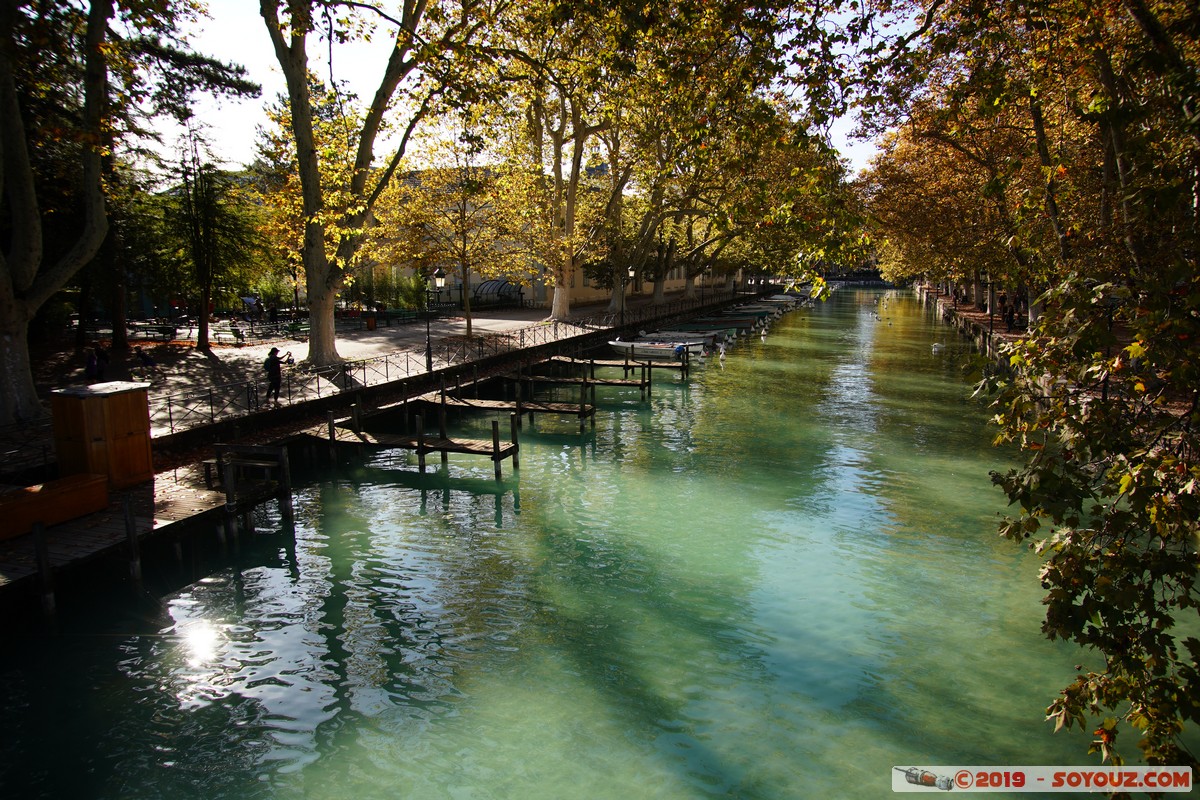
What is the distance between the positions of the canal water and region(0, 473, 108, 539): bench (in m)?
→ 1.79

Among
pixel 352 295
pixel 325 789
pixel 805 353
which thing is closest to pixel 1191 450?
pixel 325 789

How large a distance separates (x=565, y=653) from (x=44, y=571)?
7987 millimetres

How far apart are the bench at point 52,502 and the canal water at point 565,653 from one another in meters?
1.79

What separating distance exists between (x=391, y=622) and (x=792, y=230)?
28.1 feet

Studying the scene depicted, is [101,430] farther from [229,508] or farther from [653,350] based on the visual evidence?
[653,350]

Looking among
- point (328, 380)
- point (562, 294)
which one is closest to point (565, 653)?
point (328, 380)

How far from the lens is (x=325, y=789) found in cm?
827

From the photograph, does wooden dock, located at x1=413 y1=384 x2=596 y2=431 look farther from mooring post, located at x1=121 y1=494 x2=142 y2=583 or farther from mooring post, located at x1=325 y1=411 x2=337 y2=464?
mooring post, located at x1=121 y1=494 x2=142 y2=583

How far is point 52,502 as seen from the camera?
1302 centimetres

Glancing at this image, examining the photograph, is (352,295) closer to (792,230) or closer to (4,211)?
(4,211)

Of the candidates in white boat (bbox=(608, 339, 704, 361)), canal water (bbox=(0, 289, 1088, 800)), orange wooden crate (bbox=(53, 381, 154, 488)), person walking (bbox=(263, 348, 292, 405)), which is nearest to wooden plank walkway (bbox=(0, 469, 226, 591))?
orange wooden crate (bbox=(53, 381, 154, 488))

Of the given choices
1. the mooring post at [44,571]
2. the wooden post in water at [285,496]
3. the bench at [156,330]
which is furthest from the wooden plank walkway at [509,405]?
the bench at [156,330]

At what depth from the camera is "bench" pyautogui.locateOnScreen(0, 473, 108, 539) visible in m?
12.4

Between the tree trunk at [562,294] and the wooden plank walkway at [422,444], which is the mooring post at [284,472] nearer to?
the wooden plank walkway at [422,444]
